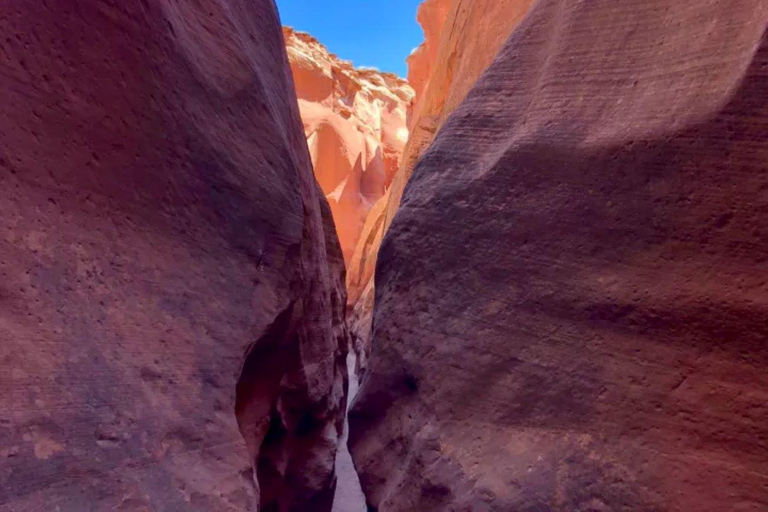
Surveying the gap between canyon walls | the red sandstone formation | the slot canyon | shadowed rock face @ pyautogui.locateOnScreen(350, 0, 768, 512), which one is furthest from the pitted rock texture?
the red sandstone formation

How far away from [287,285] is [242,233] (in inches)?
15.8

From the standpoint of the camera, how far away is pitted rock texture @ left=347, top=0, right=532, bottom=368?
464 centimetres

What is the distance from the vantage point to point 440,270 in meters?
2.43

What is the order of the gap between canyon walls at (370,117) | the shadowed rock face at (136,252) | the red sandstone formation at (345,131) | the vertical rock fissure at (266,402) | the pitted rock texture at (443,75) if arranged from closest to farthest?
the shadowed rock face at (136,252), the vertical rock fissure at (266,402), the pitted rock texture at (443,75), the gap between canyon walls at (370,117), the red sandstone formation at (345,131)

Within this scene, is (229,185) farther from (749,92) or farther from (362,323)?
(362,323)

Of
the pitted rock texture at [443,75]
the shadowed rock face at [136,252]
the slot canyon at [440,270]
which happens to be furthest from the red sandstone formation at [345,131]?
the slot canyon at [440,270]

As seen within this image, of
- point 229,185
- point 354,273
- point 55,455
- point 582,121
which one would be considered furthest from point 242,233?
point 354,273

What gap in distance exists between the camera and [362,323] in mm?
9203

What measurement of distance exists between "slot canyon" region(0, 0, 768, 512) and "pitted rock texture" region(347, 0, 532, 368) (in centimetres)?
201

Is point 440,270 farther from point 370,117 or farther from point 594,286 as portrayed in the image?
point 370,117

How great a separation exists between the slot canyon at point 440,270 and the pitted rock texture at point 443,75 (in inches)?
79.0

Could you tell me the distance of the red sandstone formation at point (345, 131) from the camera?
13.9 metres

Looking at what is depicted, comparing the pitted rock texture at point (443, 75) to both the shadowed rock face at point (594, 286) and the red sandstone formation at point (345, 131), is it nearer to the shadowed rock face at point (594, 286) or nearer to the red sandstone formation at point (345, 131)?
the shadowed rock face at point (594, 286)

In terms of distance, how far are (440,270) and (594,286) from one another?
0.70 m
